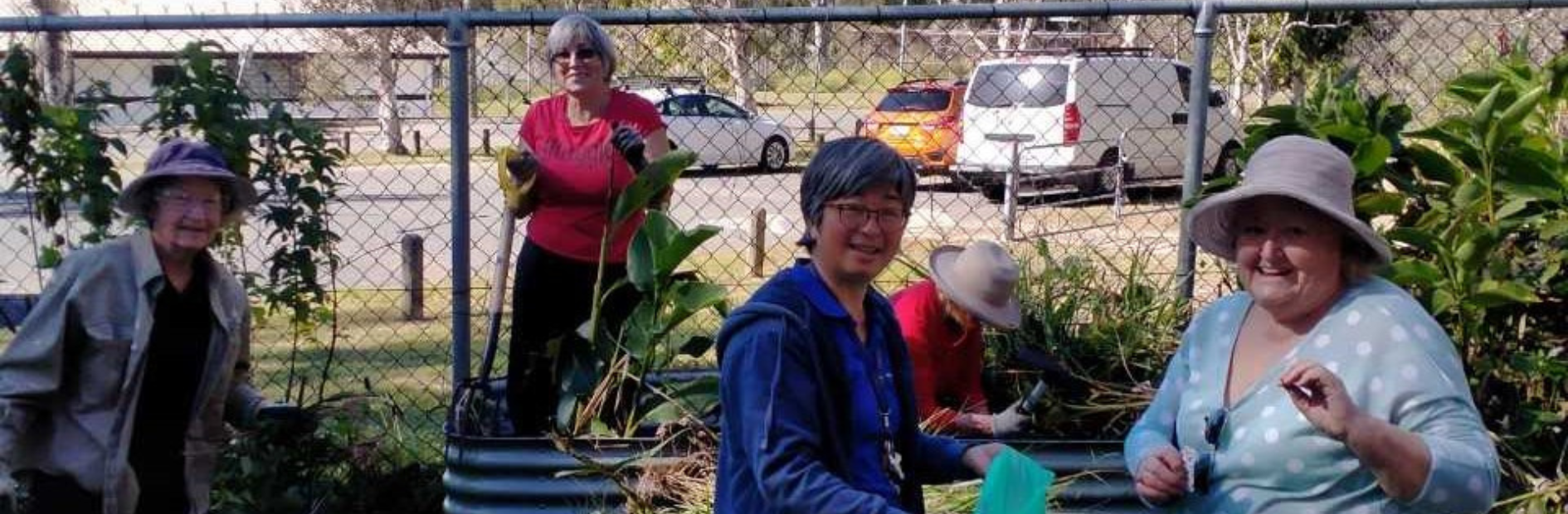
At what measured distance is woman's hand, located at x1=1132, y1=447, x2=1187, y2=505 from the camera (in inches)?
101

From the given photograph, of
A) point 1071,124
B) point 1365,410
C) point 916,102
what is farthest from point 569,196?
point 1071,124

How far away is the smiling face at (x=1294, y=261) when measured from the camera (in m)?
2.53

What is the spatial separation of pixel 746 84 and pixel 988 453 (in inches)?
137

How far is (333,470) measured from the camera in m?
4.76

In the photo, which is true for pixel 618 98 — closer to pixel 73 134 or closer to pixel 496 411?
pixel 496 411

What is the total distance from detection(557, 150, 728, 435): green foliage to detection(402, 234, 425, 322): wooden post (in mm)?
4572

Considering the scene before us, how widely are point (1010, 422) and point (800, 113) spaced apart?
8.12 feet

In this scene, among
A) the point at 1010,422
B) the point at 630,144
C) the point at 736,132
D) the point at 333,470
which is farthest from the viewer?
the point at 736,132

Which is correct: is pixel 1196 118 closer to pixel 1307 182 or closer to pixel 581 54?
pixel 581 54

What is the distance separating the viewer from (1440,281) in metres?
4.06

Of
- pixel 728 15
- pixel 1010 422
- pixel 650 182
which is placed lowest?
pixel 1010 422

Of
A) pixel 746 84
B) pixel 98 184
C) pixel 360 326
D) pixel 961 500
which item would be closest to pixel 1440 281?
pixel 961 500

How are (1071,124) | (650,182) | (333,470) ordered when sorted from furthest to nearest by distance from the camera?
(1071,124) < (333,470) < (650,182)

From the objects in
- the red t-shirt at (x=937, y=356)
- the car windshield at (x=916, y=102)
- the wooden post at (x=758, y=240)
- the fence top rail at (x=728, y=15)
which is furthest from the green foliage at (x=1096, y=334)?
the wooden post at (x=758, y=240)
